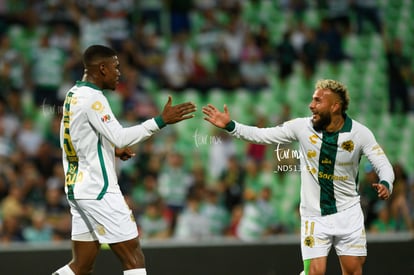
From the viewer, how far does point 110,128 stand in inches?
231

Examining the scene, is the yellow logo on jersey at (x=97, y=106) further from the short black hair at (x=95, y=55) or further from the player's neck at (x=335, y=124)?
the player's neck at (x=335, y=124)

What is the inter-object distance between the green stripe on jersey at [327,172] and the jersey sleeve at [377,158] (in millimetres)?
224

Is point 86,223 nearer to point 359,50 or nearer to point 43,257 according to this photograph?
point 43,257

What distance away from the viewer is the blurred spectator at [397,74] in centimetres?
1324

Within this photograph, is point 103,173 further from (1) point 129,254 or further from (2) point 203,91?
(2) point 203,91

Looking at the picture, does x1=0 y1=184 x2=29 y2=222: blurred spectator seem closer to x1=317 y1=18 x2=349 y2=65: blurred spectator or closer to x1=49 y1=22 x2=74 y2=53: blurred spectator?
x1=49 y1=22 x2=74 y2=53: blurred spectator

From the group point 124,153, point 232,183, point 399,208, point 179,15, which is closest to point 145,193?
point 232,183

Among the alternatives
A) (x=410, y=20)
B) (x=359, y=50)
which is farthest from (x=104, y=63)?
(x=410, y=20)

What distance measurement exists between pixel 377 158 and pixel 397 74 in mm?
7431

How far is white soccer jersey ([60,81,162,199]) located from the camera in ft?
19.4

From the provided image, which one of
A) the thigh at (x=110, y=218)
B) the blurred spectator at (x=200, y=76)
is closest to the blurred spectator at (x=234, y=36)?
the blurred spectator at (x=200, y=76)

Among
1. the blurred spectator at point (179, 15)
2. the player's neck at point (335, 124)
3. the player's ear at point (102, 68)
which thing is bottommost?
the player's neck at point (335, 124)

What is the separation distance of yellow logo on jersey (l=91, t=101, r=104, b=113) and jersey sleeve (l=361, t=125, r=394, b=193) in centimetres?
206

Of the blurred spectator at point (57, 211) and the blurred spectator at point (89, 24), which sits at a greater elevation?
the blurred spectator at point (89, 24)
